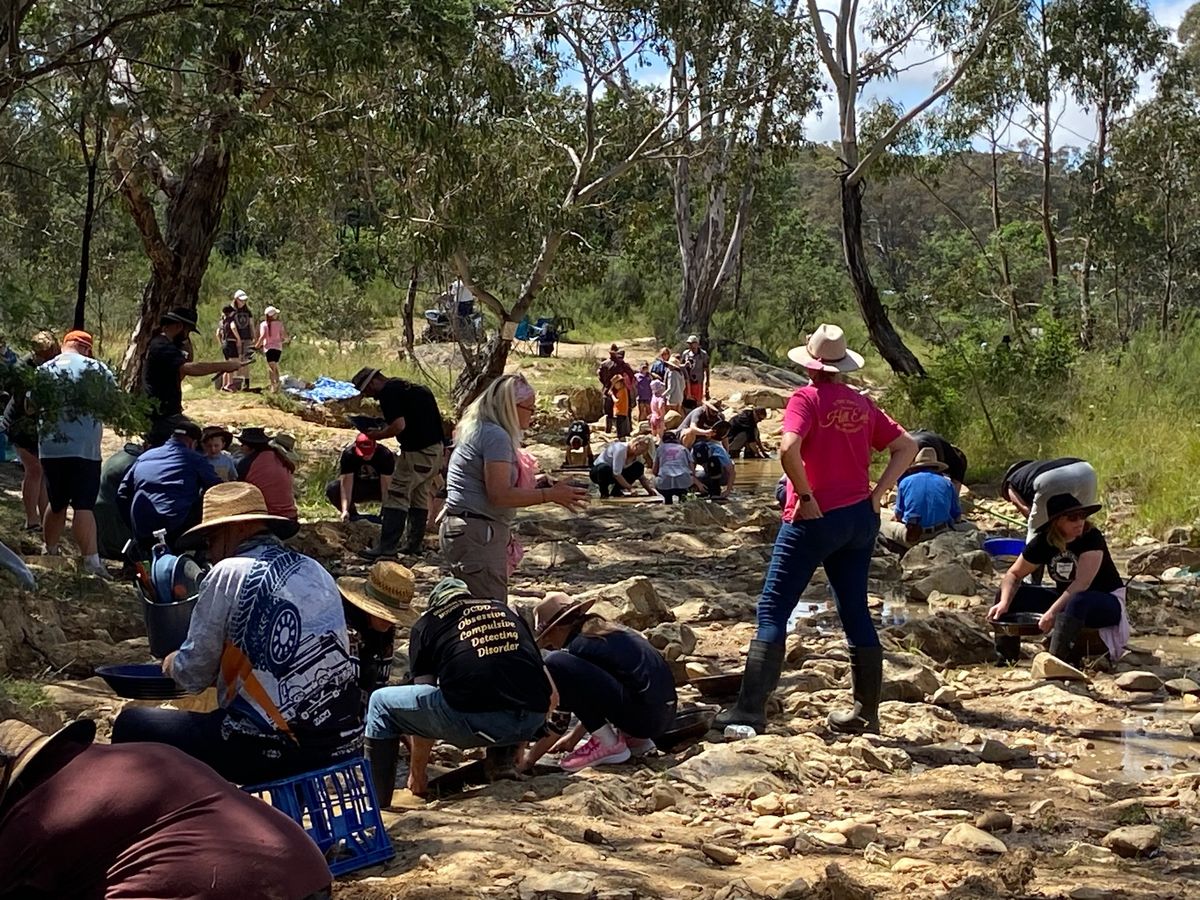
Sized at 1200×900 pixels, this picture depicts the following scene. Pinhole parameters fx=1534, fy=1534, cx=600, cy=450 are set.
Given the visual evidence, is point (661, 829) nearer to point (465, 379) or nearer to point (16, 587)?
point (16, 587)

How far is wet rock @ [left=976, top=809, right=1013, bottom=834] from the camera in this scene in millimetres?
5371

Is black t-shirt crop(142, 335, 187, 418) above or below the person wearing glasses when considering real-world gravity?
above

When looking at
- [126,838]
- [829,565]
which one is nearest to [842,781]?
[829,565]

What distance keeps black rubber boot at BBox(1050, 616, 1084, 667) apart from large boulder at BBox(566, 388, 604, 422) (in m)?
17.8

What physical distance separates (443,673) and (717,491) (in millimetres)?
11255

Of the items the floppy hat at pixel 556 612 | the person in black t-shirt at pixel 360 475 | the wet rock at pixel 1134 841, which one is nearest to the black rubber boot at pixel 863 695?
the floppy hat at pixel 556 612

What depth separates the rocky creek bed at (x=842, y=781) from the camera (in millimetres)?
4672

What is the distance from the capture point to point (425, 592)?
10.4 meters

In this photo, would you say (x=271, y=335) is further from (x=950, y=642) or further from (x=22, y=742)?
(x=22, y=742)

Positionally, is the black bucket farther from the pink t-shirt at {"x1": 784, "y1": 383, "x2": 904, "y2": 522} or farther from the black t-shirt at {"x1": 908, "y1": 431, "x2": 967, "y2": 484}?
the black t-shirt at {"x1": 908, "y1": 431, "x2": 967, "y2": 484}

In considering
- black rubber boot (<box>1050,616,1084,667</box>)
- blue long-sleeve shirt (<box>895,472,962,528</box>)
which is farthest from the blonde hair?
blue long-sleeve shirt (<box>895,472,962,528</box>)

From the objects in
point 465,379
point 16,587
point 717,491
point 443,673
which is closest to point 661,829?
point 443,673

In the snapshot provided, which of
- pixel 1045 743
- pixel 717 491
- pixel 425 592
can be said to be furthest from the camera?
pixel 717 491

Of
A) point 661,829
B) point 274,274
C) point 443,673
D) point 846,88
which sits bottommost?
point 661,829
